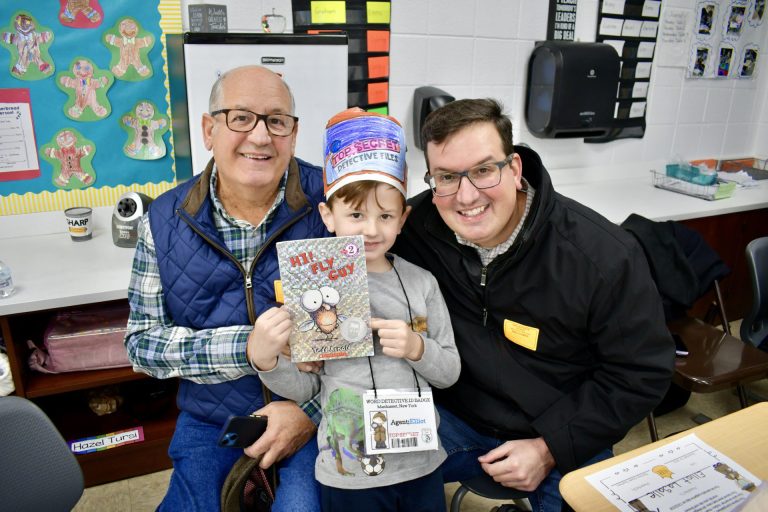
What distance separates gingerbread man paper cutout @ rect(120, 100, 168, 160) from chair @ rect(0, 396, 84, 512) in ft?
5.12

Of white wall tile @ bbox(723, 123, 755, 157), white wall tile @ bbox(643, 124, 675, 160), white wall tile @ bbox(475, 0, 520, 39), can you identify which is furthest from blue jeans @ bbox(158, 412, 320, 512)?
white wall tile @ bbox(723, 123, 755, 157)

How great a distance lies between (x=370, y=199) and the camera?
4.53 feet

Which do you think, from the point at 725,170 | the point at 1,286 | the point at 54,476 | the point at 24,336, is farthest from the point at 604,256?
the point at 725,170

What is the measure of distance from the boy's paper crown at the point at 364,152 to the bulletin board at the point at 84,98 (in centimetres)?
138

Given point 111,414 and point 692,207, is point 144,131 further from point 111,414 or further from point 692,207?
point 692,207

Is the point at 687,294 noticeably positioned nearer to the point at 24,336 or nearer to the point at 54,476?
the point at 54,476

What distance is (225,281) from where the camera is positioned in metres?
1.56

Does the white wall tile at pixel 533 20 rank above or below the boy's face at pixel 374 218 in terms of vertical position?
above

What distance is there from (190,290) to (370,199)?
1.81 feet

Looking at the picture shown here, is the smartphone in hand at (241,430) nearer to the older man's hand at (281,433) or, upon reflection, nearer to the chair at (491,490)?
the older man's hand at (281,433)

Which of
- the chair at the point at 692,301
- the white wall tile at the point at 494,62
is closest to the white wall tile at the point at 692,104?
the white wall tile at the point at 494,62

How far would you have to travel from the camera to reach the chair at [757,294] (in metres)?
2.34

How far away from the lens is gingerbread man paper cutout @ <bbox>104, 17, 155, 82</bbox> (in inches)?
93.2

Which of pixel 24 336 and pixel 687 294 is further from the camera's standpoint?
pixel 687 294
